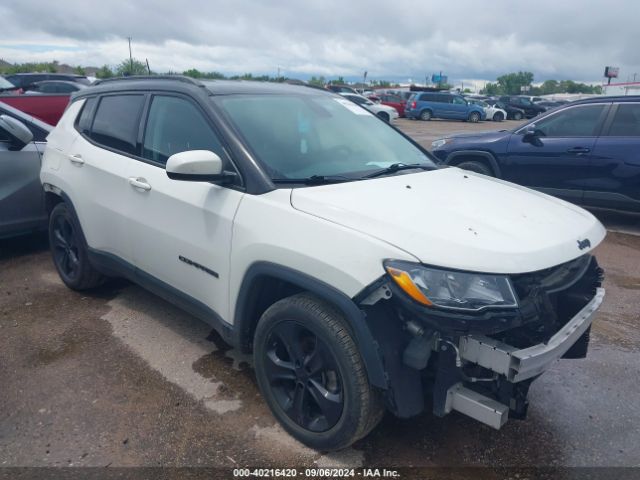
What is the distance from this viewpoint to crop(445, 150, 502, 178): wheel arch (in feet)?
24.7

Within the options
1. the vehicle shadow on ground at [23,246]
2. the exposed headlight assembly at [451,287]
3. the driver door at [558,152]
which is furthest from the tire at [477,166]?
the exposed headlight assembly at [451,287]

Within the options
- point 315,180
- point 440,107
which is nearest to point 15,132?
point 315,180

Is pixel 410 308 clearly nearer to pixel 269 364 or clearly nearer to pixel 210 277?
pixel 269 364

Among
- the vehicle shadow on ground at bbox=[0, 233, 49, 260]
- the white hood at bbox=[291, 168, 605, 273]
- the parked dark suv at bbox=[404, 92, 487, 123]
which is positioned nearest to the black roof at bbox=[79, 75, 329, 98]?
the white hood at bbox=[291, 168, 605, 273]

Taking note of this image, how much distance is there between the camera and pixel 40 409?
10.0 feet

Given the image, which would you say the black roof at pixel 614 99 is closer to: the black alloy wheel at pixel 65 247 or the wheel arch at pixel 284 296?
the wheel arch at pixel 284 296

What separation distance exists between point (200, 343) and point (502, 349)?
2.25m

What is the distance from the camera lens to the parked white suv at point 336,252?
226 cm

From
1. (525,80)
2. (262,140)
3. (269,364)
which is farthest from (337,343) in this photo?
(525,80)

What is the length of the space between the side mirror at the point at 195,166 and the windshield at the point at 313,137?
249mm

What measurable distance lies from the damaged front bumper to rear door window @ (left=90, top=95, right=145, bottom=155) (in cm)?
255

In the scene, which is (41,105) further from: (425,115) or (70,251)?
(425,115)

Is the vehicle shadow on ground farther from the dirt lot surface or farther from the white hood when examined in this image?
the white hood

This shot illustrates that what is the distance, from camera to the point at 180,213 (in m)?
3.19
